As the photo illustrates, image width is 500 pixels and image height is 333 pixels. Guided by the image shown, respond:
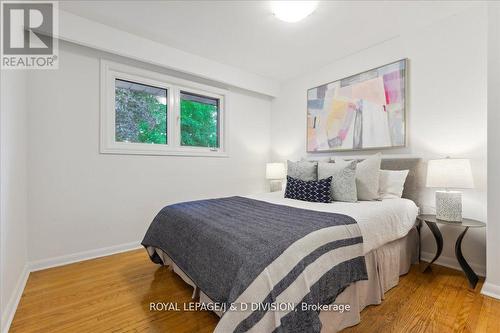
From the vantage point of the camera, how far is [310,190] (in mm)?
2324

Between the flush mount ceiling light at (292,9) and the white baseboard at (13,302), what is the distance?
119 inches

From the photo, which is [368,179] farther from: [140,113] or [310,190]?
[140,113]

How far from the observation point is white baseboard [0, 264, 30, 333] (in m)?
1.38

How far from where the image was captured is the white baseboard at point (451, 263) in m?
2.03

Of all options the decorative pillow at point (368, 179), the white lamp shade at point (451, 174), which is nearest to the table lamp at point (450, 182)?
the white lamp shade at point (451, 174)

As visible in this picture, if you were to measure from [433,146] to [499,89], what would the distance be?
73cm

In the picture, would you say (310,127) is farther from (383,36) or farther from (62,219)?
(62,219)

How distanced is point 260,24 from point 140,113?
1.83m

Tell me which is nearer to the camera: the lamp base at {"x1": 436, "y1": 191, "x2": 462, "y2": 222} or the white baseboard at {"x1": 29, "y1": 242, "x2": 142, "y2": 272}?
the lamp base at {"x1": 436, "y1": 191, "x2": 462, "y2": 222}

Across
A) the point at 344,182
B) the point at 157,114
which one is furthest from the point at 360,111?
the point at 157,114

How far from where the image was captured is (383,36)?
2.61 meters

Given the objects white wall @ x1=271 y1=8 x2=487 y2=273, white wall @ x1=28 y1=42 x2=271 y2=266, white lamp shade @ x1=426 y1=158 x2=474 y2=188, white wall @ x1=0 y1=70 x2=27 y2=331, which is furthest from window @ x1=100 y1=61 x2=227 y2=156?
white lamp shade @ x1=426 y1=158 x2=474 y2=188

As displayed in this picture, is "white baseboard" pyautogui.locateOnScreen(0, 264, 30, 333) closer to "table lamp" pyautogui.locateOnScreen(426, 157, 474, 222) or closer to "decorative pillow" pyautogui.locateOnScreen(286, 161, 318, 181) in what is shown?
"decorative pillow" pyautogui.locateOnScreen(286, 161, 318, 181)

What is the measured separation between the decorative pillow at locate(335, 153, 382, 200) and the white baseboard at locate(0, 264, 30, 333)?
2.85 m
